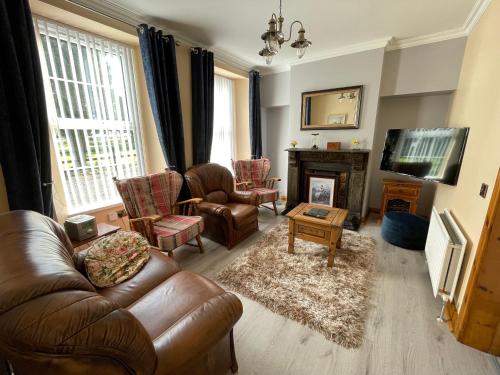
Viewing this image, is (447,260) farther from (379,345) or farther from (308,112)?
(308,112)

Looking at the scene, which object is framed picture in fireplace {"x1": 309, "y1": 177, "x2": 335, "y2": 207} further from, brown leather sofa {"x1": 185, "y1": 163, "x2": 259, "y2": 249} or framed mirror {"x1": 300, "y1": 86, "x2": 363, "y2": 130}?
brown leather sofa {"x1": 185, "y1": 163, "x2": 259, "y2": 249}

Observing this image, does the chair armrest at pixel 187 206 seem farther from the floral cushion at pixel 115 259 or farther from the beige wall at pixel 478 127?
the beige wall at pixel 478 127

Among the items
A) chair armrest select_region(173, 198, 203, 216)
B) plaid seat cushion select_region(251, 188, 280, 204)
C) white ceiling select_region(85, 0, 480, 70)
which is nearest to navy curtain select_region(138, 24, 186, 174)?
white ceiling select_region(85, 0, 480, 70)

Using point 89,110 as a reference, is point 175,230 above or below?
below

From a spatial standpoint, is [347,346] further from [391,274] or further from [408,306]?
[391,274]

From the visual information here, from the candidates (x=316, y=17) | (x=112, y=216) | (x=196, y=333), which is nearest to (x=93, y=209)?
(x=112, y=216)

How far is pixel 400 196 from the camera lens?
10.5ft

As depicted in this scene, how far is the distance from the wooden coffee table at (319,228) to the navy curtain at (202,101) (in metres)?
1.63

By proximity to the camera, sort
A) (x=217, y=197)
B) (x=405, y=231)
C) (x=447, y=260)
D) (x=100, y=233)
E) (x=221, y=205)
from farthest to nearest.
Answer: (x=217, y=197) → (x=221, y=205) → (x=405, y=231) → (x=100, y=233) → (x=447, y=260)

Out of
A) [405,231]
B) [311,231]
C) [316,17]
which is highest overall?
[316,17]

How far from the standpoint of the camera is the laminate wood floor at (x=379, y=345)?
1.33 m

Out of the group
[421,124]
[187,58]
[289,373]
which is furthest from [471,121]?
[187,58]

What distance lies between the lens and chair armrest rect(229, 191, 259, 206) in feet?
10.3

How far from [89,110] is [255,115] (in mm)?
2578
